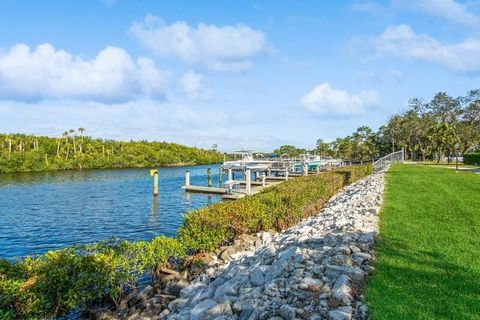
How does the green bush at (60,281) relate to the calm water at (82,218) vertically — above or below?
above

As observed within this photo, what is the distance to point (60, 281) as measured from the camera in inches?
304

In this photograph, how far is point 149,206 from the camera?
30.4 meters

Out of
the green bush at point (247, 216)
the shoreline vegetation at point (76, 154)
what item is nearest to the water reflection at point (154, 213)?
the green bush at point (247, 216)

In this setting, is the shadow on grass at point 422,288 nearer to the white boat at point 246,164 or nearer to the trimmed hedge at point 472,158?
the white boat at point 246,164

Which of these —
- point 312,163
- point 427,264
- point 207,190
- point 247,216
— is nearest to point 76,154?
point 312,163

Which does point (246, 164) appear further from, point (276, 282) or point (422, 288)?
point (422, 288)

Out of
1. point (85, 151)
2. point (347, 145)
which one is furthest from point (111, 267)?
point (85, 151)

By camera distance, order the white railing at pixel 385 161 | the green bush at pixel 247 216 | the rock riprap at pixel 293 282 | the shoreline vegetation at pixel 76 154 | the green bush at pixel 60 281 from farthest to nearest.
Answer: the shoreline vegetation at pixel 76 154 → the white railing at pixel 385 161 → the green bush at pixel 247 216 → the green bush at pixel 60 281 → the rock riprap at pixel 293 282

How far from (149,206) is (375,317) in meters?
26.9

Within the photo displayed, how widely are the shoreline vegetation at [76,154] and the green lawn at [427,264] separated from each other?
9303 centimetres

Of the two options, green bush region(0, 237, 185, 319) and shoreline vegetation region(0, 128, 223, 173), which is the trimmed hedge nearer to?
A: green bush region(0, 237, 185, 319)

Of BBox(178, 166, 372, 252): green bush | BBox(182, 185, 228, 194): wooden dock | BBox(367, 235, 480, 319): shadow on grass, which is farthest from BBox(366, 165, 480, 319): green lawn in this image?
BBox(182, 185, 228, 194): wooden dock

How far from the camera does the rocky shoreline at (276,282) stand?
567 centimetres

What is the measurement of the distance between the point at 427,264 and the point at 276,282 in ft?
8.99
